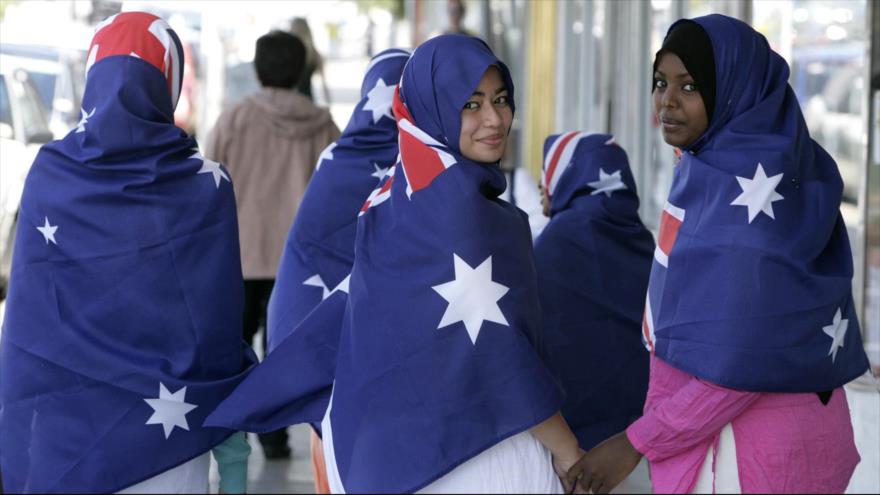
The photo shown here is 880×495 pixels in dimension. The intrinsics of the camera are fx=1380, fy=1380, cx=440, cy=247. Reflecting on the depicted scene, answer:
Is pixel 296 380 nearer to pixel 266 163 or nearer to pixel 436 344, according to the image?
pixel 436 344

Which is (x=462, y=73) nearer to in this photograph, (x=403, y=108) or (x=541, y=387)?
(x=403, y=108)

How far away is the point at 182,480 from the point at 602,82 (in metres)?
6.16

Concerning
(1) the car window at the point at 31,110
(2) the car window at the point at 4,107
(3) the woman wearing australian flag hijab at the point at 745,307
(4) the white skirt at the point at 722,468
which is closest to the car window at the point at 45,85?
(1) the car window at the point at 31,110

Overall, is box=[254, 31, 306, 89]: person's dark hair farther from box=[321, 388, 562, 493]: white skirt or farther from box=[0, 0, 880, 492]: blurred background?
box=[321, 388, 562, 493]: white skirt

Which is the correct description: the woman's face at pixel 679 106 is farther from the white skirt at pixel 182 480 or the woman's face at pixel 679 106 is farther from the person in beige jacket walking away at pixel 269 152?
the person in beige jacket walking away at pixel 269 152

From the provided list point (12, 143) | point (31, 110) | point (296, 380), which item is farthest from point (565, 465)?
point (31, 110)

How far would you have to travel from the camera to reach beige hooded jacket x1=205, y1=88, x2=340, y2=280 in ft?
19.3

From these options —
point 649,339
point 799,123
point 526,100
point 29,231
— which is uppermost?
point 799,123

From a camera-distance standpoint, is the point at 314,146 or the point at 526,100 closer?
the point at 314,146

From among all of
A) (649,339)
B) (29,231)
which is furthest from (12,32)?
(649,339)

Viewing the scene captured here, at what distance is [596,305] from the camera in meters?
4.05

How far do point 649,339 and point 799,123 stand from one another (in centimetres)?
58

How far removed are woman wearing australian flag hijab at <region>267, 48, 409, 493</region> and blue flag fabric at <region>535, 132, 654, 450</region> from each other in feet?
2.06

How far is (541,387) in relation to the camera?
2.86 meters
